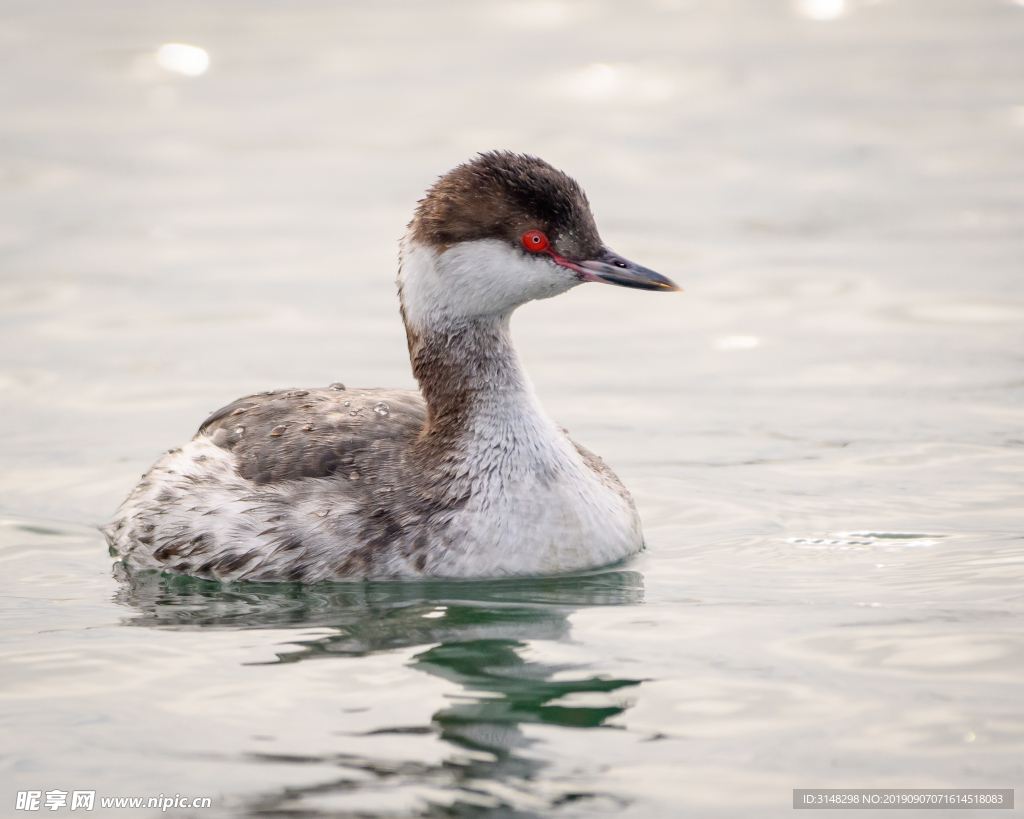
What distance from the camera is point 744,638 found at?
22.4ft

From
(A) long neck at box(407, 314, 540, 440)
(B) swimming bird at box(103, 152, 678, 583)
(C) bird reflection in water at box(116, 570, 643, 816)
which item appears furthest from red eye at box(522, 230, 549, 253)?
(C) bird reflection in water at box(116, 570, 643, 816)

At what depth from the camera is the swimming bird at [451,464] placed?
25.4ft

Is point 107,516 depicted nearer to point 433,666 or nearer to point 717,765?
point 433,666

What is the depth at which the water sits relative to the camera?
5.90m

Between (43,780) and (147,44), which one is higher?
(147,44)

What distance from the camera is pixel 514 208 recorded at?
306 inches

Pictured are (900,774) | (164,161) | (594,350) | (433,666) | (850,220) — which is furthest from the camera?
(164,161)

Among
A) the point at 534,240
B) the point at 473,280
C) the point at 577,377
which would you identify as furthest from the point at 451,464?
the point at 577,377

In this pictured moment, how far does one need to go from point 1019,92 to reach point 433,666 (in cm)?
1389

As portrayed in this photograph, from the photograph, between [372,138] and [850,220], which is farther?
[372,138]

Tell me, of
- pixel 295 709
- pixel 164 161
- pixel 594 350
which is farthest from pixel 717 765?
pixel 164 161

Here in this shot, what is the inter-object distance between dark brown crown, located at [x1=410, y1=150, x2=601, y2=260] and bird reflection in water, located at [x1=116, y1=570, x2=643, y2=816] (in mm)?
1709

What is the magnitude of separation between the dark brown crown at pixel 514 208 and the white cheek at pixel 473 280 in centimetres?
7

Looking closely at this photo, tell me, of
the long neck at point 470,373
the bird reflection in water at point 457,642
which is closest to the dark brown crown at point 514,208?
the long neck at point 470,373
